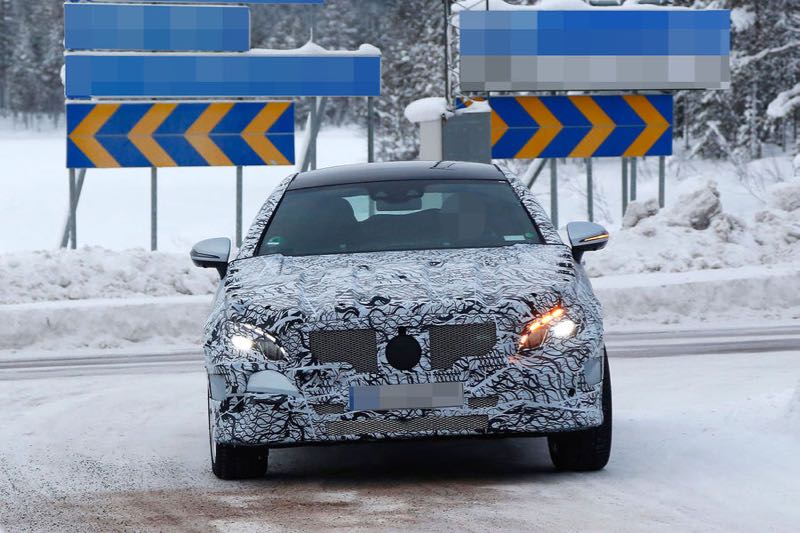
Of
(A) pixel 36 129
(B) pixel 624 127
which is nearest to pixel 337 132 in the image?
(A) pixel 36 129

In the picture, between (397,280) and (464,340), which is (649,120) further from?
(464,340)

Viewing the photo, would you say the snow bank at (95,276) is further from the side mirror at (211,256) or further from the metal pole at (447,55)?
the side mirror at (211,256)

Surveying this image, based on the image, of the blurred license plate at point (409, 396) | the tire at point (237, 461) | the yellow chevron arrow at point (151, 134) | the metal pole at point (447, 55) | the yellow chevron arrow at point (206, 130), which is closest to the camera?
the blurred license plate at point (409, 396)

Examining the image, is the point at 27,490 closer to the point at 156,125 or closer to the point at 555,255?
the point at 555,255

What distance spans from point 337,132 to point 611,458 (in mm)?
105575

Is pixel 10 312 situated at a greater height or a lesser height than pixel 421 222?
lesser

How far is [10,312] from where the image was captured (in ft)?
48.4

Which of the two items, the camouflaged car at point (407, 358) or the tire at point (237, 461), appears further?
the tire at point (237, 461)

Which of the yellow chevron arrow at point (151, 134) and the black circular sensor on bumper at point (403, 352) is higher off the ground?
the yellow chevron arrow at point (151, 134)

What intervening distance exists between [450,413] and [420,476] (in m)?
0.65

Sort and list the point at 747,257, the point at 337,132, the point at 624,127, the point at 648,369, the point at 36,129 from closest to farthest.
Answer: the point at 648,369 < the point at 747,257 < the point at 624,127 < the point at 337,132 < the point at 36,129

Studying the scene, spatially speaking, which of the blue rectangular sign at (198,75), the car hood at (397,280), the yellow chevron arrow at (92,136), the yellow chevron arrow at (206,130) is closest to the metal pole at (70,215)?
the yellow chevron arrow at (92,136)

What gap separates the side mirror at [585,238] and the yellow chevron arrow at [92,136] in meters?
12.6

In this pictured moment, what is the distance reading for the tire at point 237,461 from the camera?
274 inches
